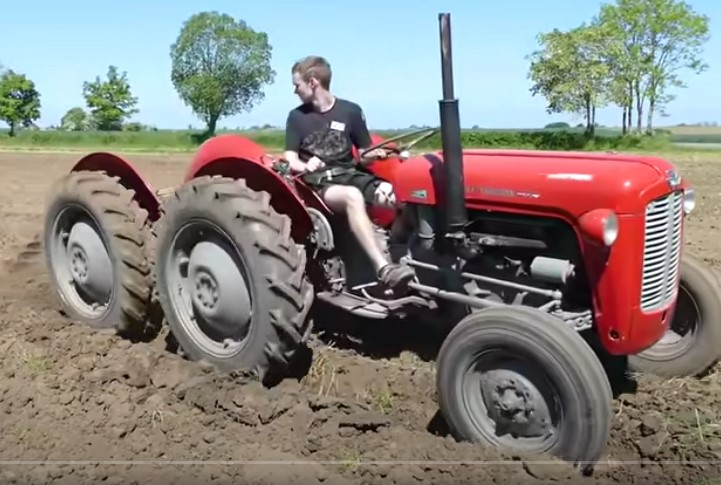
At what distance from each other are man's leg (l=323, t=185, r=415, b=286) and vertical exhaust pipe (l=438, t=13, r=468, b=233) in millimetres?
459

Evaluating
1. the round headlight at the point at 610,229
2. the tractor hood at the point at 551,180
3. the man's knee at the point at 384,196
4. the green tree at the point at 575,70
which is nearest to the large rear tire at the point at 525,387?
the round headlight at the point at 610,229

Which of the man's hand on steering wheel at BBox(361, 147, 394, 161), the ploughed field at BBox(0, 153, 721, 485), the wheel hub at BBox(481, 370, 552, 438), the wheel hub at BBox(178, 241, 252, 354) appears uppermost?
the man's hand on steering wheel at BBox(361, 147, 394, 161)

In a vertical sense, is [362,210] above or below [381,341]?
above

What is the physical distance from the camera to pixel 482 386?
3934mm

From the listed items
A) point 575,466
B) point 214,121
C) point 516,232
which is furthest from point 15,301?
point 214,121

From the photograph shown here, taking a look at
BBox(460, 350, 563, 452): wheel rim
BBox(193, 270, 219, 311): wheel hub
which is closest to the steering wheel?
BBox(193, 270, 219, 311): wheel hub

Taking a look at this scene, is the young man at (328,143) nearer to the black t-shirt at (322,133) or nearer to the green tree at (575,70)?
the black t-shirt at (322,133)

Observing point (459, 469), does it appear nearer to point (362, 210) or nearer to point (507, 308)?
point (507, 308)

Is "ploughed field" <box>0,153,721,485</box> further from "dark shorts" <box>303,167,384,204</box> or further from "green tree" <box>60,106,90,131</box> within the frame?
"green tree" <box>60,106,90,131</box>

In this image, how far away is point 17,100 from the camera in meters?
66.8

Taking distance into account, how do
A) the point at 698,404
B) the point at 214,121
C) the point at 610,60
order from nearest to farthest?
the point at 698,404 → the point at 610,60 → the point at 214,121

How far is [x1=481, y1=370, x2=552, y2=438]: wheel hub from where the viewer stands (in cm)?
380

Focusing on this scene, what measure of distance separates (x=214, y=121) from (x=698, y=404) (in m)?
67.8

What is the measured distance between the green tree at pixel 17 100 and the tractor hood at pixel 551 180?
6619 cm
